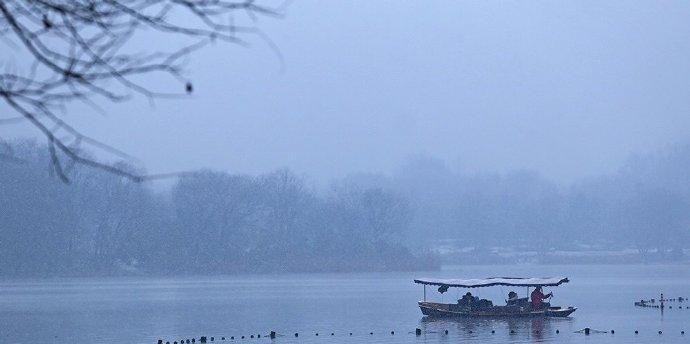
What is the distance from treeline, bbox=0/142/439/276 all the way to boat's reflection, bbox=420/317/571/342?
43678 mm

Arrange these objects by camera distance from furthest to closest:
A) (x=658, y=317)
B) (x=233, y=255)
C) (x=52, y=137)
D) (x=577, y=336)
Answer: (x=233, y=255), (x=658, y=317), (x=577, y=336), (x=52, y=137)

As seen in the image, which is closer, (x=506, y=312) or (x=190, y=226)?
(x=506, y=312)

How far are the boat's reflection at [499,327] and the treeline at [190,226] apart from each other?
4368cm

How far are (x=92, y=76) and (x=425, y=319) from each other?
49.1m

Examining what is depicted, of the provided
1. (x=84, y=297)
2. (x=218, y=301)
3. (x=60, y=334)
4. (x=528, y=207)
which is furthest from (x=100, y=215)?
(x=528, y=207)

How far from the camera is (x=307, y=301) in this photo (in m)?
71.7

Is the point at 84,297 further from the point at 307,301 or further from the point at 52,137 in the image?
the point at 52,137

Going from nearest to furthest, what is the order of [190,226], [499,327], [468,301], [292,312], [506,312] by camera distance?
1. [499,327]
2. [506,312]
3. [468,301]
4. [292,312]
5. [190,226]

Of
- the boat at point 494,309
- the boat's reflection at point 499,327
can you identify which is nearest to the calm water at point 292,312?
the boat's reflection at point 499,327

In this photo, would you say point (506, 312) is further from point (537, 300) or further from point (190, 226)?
point (190, 226)

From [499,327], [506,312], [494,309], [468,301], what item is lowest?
[499,327]

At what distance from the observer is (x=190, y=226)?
339 ft

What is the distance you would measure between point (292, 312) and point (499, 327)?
50.0ft

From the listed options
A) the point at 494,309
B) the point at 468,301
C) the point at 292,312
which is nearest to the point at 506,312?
the point at 494,309
